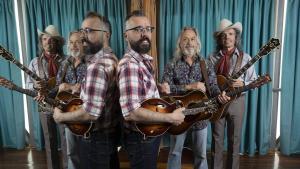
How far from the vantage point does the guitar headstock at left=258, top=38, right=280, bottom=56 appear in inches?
53.8

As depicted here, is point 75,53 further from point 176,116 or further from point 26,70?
point 176,116

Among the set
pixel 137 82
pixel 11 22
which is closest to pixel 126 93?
pixel 137 82

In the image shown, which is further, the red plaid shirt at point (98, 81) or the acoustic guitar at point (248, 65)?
the acoustic guitar at point (248, 65)

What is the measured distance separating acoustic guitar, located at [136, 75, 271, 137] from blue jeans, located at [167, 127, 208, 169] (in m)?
0.07

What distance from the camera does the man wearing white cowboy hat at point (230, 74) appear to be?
1.42 m

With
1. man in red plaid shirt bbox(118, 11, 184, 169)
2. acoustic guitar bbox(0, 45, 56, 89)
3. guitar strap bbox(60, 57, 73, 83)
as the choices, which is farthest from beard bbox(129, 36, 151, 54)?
acoustic guitar bbox(0, 45, 56, 89)

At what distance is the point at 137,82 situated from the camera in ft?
3.30

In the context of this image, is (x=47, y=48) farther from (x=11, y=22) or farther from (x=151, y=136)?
(x=151, y=136)

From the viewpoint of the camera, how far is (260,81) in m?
1.49

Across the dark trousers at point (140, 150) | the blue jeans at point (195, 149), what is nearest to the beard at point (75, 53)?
the dark trousers at point (140, 150)

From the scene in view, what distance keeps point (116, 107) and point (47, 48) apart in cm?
36

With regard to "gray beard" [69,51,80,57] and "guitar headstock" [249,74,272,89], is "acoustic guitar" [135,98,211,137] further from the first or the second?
"guitar headstock" [249,74,272,89]

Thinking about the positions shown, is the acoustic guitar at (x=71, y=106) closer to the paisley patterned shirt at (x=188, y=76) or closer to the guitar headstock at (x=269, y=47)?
the paisley patterned shirt at (x=188, y=76)

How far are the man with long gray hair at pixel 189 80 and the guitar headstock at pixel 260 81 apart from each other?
164mm
